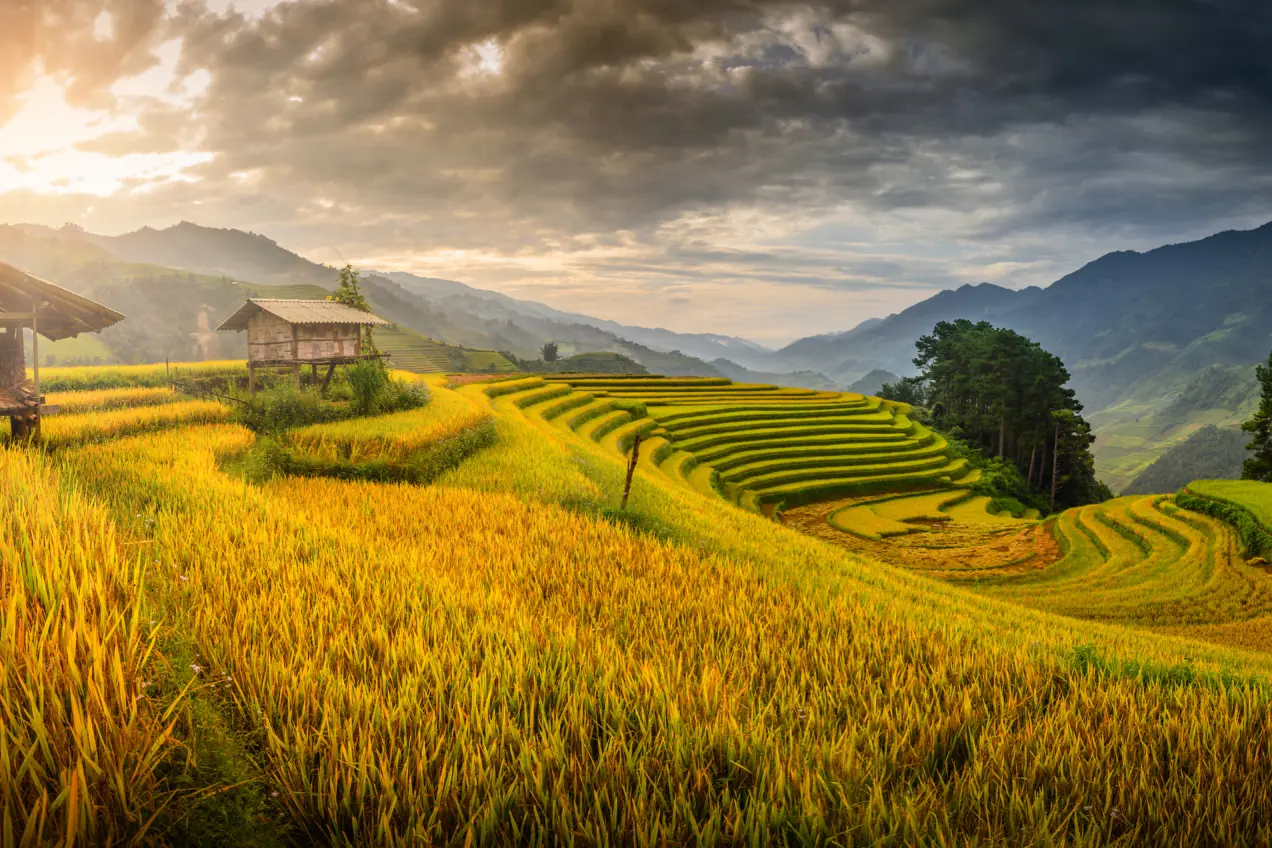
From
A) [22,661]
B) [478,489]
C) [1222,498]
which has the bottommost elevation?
[1222,498]

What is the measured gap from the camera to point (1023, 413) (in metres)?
50.6

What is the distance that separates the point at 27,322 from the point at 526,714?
9.91 metres

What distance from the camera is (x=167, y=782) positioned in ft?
6.88

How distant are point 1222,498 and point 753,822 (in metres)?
28.3

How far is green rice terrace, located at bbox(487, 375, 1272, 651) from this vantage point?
1531cm

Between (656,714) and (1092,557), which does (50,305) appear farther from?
(1092,557)

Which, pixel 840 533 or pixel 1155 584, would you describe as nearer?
pixel 1155 584

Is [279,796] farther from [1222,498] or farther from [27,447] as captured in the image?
[1222,498]

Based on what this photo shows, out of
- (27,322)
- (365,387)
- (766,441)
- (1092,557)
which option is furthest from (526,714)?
(766,441)

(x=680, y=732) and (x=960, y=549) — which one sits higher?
(x=680, y=732)

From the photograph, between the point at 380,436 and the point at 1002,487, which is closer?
the point at 380,436

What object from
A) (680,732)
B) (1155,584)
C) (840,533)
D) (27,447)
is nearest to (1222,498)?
(1155,584)

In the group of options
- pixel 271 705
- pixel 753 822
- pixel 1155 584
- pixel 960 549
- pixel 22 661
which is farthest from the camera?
pixel 960 549

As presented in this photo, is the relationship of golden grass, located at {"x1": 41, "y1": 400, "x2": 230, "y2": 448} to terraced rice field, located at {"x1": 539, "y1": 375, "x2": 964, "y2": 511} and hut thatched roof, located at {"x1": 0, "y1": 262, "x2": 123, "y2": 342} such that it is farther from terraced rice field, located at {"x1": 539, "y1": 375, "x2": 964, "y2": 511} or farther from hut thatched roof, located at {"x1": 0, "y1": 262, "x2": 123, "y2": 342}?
terraced rice field, located at {"x1": 539, "y1": 375, "x2": 964, "y2": 511}
